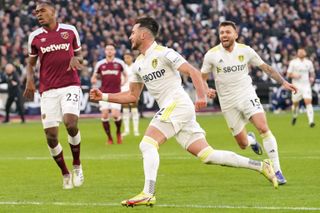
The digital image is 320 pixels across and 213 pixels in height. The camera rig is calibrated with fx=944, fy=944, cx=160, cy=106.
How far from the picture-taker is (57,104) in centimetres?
1430

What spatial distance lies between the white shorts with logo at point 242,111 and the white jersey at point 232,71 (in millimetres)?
84

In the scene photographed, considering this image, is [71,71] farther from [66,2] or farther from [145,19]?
[66,2]

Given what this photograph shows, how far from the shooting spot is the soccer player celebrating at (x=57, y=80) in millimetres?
14203

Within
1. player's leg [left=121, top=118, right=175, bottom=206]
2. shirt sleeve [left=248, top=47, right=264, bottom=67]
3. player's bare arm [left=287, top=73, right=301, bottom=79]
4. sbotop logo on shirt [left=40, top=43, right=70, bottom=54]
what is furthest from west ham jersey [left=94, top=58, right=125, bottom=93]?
player's leg [left=121, top=118, right=175, bottom=206]

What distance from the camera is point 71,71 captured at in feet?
47.2

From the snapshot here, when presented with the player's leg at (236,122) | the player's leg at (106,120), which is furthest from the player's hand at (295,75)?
the player's leg at (236,122)

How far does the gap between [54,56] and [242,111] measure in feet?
10.4

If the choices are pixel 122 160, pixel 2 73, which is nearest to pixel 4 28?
pixel 2 73

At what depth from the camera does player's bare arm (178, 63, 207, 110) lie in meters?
11.5

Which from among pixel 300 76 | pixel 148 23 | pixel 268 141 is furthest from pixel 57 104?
pixel 300 76

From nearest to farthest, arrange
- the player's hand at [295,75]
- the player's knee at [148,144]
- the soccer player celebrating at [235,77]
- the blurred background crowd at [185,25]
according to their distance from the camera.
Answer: the player's knee at [148,144] < the soccer player celebrating at [235,77] < the player's hand at [295,75] < the blurred background crowd at [185,25]

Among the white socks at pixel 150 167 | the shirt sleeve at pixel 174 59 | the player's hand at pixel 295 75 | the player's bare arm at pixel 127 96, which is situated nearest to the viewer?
the white socks at pixel 150 167

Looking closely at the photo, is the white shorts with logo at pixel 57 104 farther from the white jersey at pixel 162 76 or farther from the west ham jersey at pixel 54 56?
the white jersey at pixel 162 76

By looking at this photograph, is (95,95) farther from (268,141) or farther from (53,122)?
(268,141)
